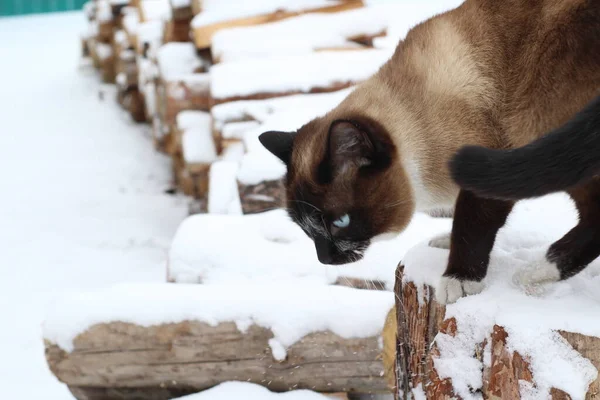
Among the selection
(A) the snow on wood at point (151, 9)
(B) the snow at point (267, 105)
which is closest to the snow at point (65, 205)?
(B) the snow at point (267, 105)

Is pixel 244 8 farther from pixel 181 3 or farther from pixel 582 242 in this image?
pixel 582 242

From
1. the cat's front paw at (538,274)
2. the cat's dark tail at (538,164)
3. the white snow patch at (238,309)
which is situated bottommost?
the white snow patch at (238,309)

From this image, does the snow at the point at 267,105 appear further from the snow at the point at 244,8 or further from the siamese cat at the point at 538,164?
the siamese cat at the point at 538,164

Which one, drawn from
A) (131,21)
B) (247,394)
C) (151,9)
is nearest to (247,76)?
(247,394)

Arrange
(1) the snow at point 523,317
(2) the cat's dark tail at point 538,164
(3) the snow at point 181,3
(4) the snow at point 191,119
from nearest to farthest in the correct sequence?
(2) the cat's dark tail at point 538,164
(1) the snow at point 523,317
(4) the snow at point 191,119
(3) the snow at point 181,3

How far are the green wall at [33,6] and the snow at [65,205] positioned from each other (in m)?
4.28

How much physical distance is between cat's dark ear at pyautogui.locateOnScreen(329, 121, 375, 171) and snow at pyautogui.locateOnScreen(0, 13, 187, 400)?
1.93m

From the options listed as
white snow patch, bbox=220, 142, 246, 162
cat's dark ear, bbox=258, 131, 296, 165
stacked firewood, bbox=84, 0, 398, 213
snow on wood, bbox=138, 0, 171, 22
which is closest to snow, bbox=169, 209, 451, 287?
stacked firewood, bbox=84, 0, 398, 213

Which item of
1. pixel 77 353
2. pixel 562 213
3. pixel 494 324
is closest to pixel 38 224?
pixel 77 353

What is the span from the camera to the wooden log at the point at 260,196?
3.11m

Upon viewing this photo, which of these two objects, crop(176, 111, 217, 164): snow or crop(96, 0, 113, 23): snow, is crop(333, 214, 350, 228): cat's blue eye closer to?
crop(176, 111, 217, 164): snow

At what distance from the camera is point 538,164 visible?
1291 mm

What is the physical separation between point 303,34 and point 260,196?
1759 millimetres

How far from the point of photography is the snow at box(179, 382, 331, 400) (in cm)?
219
